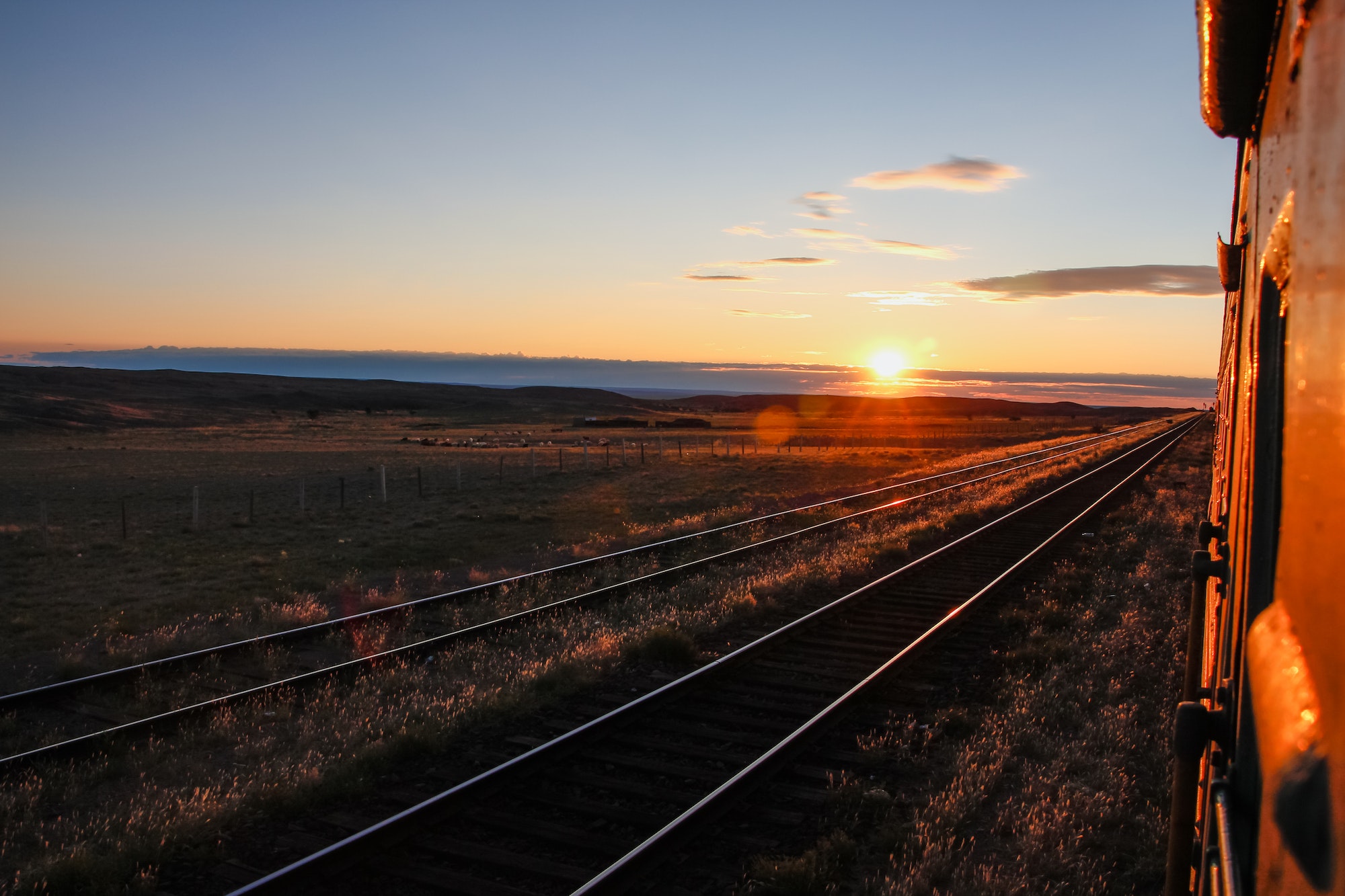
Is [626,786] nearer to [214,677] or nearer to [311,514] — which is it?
[214,677]

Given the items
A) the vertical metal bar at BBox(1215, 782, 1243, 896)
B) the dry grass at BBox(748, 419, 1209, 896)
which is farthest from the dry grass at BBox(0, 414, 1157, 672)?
the vertical metal bar at BBox(1215, 782, 1243, 896)

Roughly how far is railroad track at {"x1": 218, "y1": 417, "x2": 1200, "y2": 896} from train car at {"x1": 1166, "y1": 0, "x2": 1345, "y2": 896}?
401cm

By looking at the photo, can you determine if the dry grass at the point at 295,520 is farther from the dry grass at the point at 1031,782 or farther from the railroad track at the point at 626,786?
the dry grass at the point at 1031,782

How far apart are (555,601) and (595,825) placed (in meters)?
6.72

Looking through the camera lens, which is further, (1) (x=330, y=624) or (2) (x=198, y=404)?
(2) (x=198, y=404)

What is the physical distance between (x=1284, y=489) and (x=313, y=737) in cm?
796

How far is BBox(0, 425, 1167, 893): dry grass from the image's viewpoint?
604 cm

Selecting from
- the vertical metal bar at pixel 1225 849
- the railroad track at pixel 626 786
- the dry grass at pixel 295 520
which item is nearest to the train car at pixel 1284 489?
the vertical metal bar at pixel 1225 849

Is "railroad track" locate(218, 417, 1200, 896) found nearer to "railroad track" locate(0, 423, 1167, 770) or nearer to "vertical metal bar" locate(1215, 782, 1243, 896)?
"railroad track" locate(0, 423, 1167, 770)

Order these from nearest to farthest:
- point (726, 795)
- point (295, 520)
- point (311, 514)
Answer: point (726, 795) < point (295, 520) < point (311, 514)

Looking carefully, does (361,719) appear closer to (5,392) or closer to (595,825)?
(595,825)

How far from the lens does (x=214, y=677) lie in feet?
32.1

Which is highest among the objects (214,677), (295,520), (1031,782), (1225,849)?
(1225,849)

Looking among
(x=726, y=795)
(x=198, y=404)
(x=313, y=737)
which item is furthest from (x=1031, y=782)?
(x=198, y=404)
